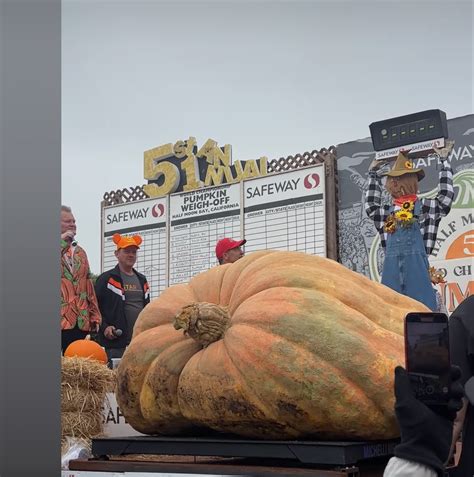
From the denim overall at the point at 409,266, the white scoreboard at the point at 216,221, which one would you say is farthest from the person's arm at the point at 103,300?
the white scoreboard at the point at 216,221

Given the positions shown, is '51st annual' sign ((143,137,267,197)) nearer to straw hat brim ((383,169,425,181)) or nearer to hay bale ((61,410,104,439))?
straw hat brim ((383,169,425,181))

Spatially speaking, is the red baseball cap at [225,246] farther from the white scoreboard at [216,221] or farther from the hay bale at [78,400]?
the white scoreboard at [216,221]

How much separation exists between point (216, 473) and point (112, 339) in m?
4.11

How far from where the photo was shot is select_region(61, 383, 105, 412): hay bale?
3.72 meters

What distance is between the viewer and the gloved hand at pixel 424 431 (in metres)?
1.23

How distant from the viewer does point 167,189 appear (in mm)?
10938

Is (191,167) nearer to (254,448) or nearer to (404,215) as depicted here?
(404,215)

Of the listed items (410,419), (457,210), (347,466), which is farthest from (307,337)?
(457,210)

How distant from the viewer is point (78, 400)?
3.73m

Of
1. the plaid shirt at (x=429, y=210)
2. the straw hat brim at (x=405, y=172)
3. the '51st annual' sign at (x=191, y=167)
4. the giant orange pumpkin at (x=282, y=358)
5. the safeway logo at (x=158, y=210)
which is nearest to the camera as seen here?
the giant orange pumpkin at (x=282, y=358)

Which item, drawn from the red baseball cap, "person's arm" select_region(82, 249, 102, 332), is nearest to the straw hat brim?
the red baseball cap

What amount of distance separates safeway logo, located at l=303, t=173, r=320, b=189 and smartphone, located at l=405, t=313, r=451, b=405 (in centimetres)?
739

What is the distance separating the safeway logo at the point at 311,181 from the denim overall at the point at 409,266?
8.49ft

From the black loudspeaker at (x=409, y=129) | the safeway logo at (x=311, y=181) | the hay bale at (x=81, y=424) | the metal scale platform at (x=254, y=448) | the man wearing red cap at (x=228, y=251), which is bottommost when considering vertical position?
the hay bale at (x=81, y=424)
